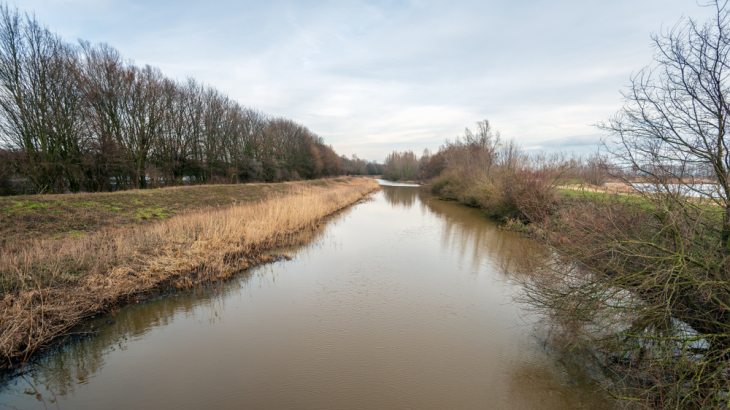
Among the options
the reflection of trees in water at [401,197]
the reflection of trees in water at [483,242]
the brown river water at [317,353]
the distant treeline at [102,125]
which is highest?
the distant treeline at [102,125]

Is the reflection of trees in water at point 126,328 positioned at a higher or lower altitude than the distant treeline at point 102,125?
lower

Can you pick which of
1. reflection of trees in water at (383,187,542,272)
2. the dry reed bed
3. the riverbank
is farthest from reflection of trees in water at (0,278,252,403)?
reflection of trees in water at (383,187,542,272)

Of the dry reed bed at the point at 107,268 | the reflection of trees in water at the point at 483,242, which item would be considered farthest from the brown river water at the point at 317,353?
the reflection of trees in water at the point at 483,242

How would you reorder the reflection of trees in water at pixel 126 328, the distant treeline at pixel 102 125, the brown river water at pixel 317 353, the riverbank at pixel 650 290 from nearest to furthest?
the riverbank at pixel 650 290, the brown river water at pixel 317 353, the reflection of trees in water at pixel 126 328, the distant treeline at pixel 102 125

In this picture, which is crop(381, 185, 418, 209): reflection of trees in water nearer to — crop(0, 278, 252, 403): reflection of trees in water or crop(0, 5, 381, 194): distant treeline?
crop(0, 5, 381, 194): distant treeline

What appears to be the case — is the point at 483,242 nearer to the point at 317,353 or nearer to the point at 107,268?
the point at 317,353

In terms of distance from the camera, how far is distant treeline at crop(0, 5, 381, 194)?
43.3 ft

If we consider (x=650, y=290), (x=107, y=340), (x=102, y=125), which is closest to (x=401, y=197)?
(x=102, y=125)

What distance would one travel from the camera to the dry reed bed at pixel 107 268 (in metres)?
4.05

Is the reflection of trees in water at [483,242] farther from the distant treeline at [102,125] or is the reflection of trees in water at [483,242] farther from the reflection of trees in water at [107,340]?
the distant treeline at [102,125]

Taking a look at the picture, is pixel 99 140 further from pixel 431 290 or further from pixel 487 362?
pixel 487 362

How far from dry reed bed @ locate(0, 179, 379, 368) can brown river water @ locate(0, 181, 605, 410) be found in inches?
14.3

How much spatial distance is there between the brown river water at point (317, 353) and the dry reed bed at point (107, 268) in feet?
1.19

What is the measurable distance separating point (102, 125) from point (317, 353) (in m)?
19.8
